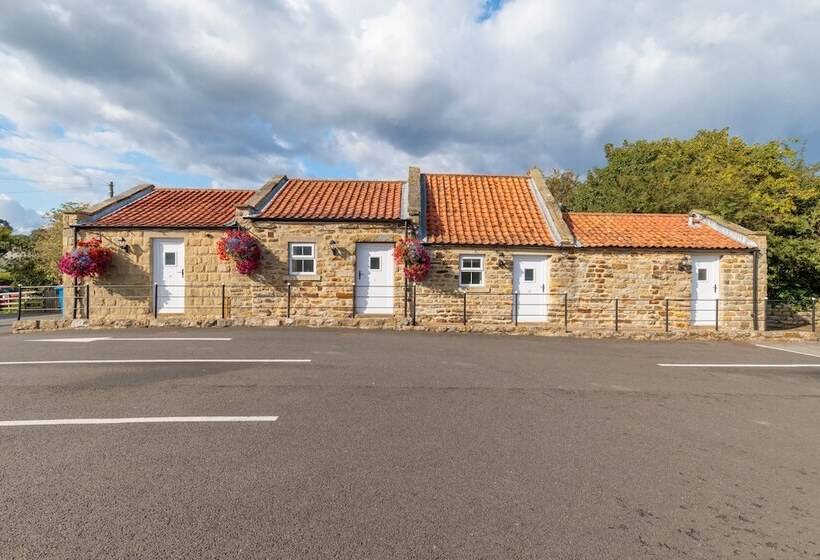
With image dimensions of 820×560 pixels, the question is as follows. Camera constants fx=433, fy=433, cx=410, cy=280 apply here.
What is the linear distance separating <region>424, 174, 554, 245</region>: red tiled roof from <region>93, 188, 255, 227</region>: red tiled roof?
7.46m

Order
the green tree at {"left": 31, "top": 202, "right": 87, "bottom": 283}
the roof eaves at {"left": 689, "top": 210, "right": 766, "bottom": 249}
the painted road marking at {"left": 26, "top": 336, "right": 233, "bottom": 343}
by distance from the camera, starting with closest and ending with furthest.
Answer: the painted road marking at {"left": 26, "top": 336, "right": 233, "bottom": 343}
the roof eaves at {"left": 689, "top": 210, "right": 766, "bottom": 249}
the green tree at {"left": 31, "top": 202, "right": 87, "bottom": 283}

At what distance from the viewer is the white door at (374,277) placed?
14602mm

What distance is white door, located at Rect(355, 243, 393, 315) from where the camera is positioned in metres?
14.6

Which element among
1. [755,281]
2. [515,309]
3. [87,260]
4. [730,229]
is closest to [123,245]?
[87,260]

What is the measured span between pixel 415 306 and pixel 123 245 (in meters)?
10.1

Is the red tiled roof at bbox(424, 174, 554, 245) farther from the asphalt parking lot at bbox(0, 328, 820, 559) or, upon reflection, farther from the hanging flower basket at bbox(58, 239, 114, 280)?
the hanging flower basket at bbox(58, 239, 114, 280)

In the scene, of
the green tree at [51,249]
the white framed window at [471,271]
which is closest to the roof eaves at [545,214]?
the white framed window at [471,271]

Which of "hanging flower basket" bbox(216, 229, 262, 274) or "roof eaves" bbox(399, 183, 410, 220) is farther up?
"roof eaves" bbox(399, 183, 410, 220)

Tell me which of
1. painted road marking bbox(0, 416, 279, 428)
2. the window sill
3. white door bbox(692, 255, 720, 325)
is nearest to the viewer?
painted road marking bbox(0, 416, 279, 428)

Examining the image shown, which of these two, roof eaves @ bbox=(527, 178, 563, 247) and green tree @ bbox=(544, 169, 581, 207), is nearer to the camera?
roof eaves @ bbox=(527, 178, 563, 247)

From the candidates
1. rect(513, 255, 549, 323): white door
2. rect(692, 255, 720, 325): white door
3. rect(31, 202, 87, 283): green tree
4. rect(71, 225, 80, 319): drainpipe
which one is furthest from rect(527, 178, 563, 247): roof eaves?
rect(31, 202, 87, 283): green tree

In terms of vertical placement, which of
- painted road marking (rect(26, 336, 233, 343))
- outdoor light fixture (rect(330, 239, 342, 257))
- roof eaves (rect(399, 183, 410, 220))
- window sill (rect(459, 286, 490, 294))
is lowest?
painted road marking (rect(26, 336, 233, 343))

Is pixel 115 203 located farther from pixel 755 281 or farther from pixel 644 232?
pixel 755 281

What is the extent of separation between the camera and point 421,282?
14.3 m
